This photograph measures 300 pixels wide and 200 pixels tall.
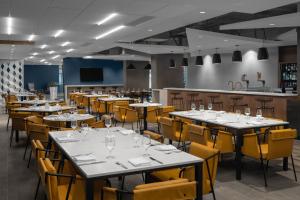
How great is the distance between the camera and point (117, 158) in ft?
10.3

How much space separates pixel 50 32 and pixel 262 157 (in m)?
7.43

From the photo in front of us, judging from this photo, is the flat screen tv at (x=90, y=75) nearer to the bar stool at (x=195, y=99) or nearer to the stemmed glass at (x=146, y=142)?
the bar stool at (x=195, y=99)

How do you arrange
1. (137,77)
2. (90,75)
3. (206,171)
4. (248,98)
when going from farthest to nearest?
(137,77)
(90,75)
(248,98)
(206,171)

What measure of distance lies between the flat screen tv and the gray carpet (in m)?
17.3

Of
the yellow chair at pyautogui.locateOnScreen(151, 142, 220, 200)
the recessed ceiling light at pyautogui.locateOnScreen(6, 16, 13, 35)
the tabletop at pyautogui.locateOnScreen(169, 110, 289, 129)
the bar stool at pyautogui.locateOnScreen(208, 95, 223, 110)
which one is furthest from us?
the bar stool at pyautogui.locateOnScreen(208, 95, 223, 110)

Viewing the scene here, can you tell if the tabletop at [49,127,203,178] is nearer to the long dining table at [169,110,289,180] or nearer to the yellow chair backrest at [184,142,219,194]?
the yellow chair backrest at [184,142,219,194]

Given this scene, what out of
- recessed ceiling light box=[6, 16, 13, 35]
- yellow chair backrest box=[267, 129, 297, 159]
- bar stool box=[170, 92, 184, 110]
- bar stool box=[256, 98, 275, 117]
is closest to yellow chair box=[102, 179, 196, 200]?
yellow chair backrest box=[267, 129, 297, 159]

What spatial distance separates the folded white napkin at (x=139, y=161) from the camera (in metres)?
2.87

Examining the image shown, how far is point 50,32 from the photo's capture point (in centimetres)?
982

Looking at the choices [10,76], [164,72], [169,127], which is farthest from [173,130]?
[10,76]

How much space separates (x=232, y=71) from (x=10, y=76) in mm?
15194

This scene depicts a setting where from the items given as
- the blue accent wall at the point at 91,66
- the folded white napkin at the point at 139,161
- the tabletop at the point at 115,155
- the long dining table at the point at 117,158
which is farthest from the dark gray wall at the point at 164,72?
the folded white napkin at the point at 139,161

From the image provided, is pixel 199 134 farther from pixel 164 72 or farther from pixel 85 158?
pixel 164 72

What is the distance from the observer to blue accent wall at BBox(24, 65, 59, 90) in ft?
106
